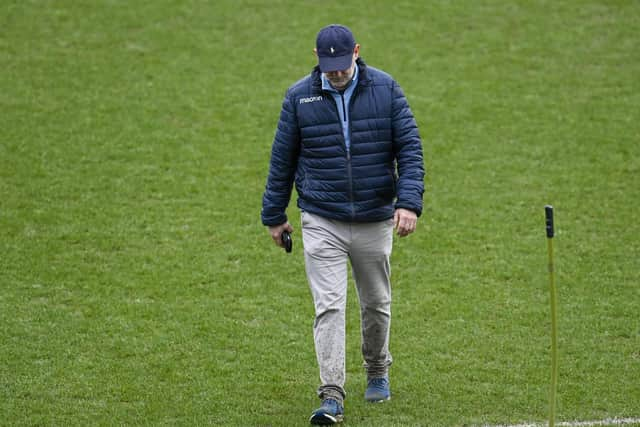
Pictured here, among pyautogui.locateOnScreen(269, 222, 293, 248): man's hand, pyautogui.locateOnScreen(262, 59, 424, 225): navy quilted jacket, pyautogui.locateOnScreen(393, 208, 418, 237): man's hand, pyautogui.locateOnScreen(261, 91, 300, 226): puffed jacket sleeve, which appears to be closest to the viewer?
pyautogui.locateOnScreen(393, 208, 418, 237): man's hand

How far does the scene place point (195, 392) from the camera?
7.34 metres

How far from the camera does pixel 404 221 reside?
254 inches

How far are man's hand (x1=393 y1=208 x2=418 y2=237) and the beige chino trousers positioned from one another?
38 centimetres

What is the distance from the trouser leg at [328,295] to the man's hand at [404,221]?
0.48m

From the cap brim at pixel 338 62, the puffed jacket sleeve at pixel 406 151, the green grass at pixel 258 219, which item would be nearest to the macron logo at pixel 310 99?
the cap brim at pixel 338 62

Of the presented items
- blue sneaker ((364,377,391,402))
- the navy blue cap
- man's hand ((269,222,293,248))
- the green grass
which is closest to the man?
the navy blue cap

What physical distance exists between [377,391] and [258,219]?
4.33 metres

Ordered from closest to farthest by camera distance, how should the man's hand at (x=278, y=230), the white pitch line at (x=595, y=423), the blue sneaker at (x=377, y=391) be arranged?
the white pitch line at (x=595, y=423) < the man's hand at (x=278, y=230) < the blue sneaker at (x=377, y=391)

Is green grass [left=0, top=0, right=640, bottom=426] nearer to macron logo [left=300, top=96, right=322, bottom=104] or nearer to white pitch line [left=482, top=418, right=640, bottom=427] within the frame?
white pitch line [left=482, top=418, right=640, bottom=427]

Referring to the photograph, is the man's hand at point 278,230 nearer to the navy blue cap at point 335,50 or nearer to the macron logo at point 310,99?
the macron logo at point 310,99

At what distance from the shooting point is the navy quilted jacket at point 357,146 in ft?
21.8

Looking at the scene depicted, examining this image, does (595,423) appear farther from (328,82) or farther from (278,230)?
(328,82)

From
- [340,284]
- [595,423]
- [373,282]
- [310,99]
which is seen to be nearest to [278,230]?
[340,284]

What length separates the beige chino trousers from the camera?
6.64 metres
